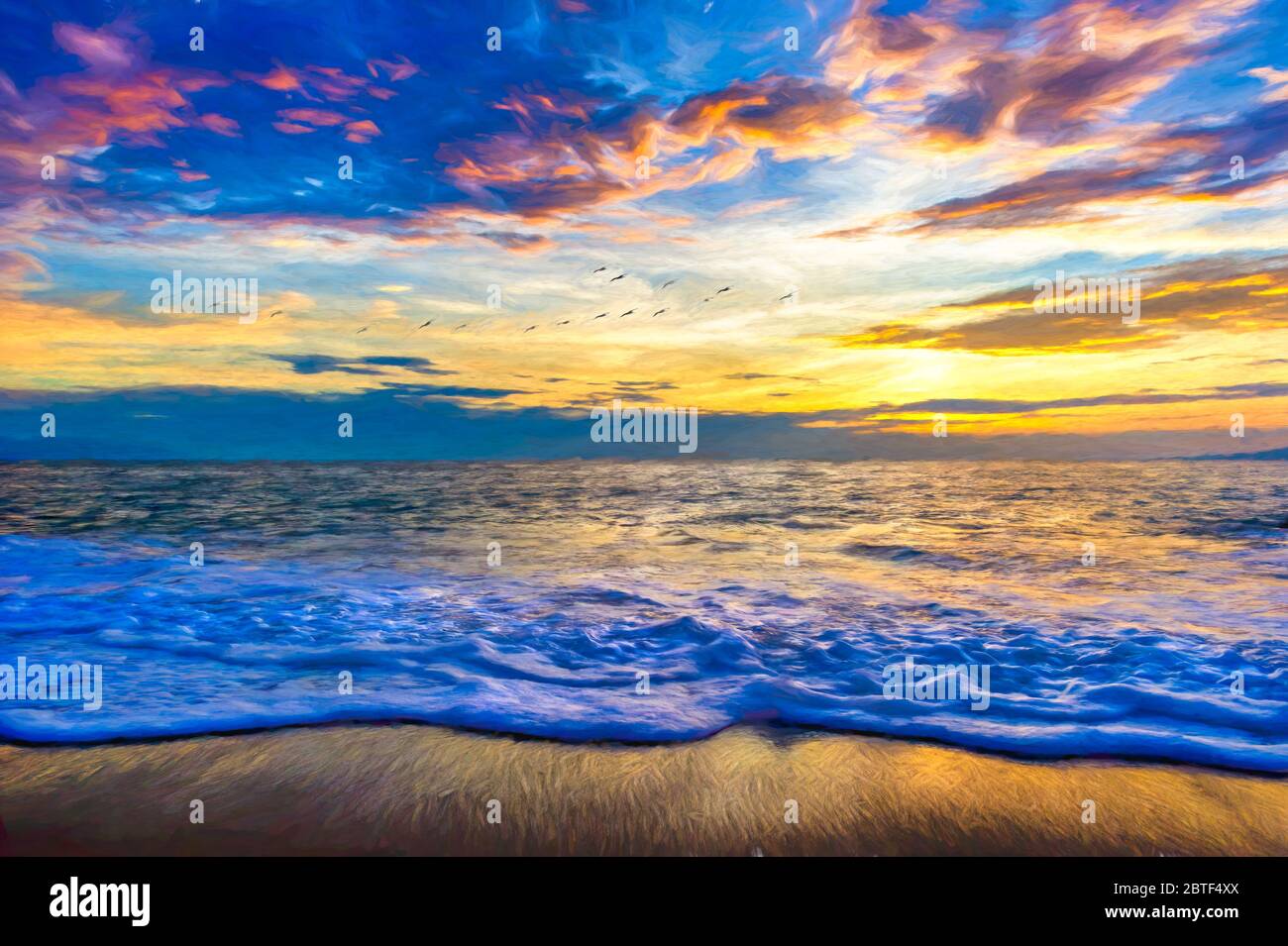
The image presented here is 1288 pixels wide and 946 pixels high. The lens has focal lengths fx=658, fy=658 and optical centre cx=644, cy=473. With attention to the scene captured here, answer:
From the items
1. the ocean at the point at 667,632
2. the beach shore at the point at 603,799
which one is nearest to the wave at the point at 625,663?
the ocean at the point at 667,632

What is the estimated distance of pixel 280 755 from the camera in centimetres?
427

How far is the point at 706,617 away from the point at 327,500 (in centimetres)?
2440

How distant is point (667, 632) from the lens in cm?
743

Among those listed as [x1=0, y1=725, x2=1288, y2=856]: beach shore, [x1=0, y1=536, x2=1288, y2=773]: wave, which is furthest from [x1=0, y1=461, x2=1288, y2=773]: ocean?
[x1=0, y1=725, x2=1288, y2=856]: beach shore

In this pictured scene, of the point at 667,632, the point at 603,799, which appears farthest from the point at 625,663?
the point at 603,799

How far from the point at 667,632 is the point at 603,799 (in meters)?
3.67

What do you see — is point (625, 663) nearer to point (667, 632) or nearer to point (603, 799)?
point (667, 632)

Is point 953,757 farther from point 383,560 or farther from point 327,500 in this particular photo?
point 327,500

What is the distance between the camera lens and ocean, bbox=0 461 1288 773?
4934 mm

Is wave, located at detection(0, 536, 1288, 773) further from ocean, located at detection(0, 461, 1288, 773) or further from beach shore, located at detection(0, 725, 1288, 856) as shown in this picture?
beach shore, located at detection(0, 725, 1288, 856)

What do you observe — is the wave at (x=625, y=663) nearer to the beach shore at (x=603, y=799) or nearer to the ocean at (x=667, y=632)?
the ocean at (x=667, y=632)

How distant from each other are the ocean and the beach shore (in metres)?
0.36

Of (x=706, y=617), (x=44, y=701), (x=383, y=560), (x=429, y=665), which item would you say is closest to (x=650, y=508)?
(x=383, y=560)

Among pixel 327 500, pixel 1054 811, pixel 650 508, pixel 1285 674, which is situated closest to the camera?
pixel 1054 811
